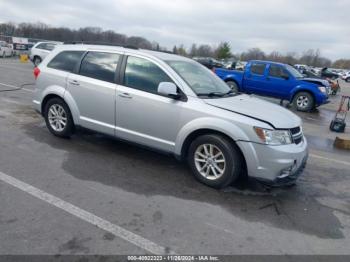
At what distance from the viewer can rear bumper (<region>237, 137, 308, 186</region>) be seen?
4.00m

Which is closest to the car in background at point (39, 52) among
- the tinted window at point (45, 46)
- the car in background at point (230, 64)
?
the tinted window at point (45, 46)

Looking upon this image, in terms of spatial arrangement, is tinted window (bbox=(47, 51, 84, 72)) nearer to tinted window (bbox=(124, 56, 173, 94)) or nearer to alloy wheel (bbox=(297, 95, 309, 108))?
tinted window (bbox=(124, 56, 173, 94))

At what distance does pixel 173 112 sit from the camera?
451cm

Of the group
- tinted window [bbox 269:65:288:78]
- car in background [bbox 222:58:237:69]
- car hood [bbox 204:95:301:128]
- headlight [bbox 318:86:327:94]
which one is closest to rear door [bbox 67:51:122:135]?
car hood [bbox 204:95:301:128]

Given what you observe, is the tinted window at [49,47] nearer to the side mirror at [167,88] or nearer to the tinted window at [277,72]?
the tinted window at [277,72]

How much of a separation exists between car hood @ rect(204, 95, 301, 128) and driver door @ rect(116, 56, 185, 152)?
1.98ft

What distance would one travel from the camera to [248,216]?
3.76m

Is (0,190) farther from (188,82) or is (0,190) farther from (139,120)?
(188,82)

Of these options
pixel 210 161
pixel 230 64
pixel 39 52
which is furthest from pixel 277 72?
pixel 230 64

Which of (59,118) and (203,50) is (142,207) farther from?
(203,50)

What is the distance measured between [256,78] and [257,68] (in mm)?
457

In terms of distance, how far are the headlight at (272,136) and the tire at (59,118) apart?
3.27 meters

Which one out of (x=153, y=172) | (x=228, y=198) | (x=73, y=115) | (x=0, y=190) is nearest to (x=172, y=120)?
(x=153, y=172)

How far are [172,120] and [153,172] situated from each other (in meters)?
0.86
